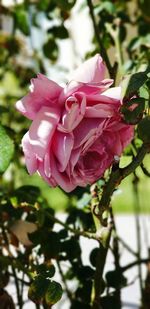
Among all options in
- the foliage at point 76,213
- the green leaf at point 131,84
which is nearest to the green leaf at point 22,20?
the foliage at point 76,213

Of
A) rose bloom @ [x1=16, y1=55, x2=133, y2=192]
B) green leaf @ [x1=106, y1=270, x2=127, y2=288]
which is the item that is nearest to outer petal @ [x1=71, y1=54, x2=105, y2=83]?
rose bloom @ [x1=16, y1=55, x2=133, y2=192]

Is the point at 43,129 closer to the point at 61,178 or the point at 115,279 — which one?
the point at 61,178

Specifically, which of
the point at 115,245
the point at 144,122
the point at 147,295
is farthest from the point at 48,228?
the point at 144,122

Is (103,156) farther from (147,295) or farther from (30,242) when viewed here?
(147,295)

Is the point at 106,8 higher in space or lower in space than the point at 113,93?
higher

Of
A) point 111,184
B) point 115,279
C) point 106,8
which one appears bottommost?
point 115,279

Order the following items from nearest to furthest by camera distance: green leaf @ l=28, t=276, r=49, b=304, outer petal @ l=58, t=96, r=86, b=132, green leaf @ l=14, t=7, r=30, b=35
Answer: outer petal @ l=58, t=96, r=86, b=132
green leaf @ l=28, t=276, r=49, b=304
green leaf @ l=14, t=7, r=30, b=35

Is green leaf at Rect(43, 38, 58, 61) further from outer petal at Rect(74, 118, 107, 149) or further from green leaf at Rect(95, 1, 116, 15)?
outer petal at Rect(74, 118, 107, 149)

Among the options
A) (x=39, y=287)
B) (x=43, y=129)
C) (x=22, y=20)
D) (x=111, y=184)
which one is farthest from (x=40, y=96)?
(x=22, y=20)
